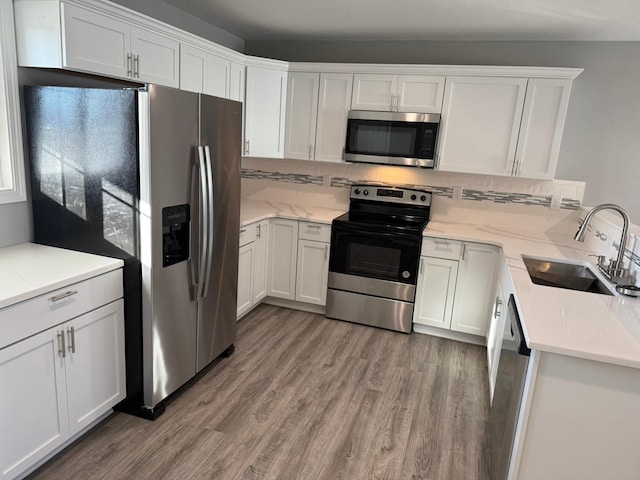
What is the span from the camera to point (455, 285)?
11.4 ft

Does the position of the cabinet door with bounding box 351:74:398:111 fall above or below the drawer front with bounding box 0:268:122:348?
above

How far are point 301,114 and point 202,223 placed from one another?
1843 millimetres

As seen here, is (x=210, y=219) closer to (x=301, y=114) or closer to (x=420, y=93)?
(x=301, y=114)

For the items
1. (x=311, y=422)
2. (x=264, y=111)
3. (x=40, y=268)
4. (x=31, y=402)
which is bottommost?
(x=311, y=422)

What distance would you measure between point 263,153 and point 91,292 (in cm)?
219

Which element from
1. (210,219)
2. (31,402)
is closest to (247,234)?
(210,219)

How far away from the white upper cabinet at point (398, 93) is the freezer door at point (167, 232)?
180 centimetres

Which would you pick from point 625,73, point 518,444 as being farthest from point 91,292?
point 625,73

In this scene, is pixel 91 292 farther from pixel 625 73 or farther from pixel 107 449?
pixel 625 73

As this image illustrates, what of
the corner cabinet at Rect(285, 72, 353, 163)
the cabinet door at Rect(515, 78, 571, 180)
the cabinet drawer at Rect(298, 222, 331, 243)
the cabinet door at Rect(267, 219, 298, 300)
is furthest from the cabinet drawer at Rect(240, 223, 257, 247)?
the cabinet door at Rect(515, 78, 571, 180)

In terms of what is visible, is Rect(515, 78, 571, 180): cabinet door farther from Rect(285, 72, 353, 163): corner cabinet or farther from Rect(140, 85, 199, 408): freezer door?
Rect(140, 85, 199, 408): freezer door

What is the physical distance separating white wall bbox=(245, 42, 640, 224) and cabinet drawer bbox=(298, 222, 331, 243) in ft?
5.78

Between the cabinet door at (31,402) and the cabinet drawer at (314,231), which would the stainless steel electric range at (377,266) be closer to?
the cabinet drawer at (314,231)

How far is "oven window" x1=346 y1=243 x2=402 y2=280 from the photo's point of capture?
142 inches
